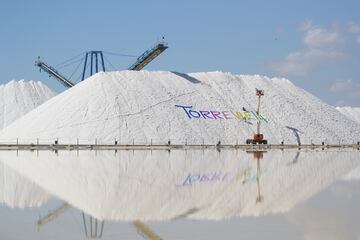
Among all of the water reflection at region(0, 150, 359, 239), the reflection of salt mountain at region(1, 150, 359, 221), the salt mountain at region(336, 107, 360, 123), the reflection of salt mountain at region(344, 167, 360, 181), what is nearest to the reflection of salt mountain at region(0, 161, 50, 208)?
the water reflection at region(0, 150, 359, 239)

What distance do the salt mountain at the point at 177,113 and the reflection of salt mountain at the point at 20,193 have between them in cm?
3353

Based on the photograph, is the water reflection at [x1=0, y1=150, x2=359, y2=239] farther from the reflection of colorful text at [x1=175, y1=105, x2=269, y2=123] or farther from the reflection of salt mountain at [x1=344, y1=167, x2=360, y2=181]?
the reflection of colorful text at [x1=175, y1=105, x2=269, y2=123]

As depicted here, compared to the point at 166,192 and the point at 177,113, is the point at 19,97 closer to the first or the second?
the point at 177,113

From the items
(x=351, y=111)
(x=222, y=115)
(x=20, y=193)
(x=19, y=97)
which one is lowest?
(x=20, y=193)

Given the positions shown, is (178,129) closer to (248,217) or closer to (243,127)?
(243,127)

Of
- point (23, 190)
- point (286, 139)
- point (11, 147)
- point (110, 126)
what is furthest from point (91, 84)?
point (23, 190)

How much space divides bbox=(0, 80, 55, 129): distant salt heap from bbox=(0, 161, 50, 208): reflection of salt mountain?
8429cm

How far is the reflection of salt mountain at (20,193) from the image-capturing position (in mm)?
14205

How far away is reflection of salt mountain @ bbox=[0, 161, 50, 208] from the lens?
46.6 ft

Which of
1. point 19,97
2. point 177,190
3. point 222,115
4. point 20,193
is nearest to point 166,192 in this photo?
point 177,190

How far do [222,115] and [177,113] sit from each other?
5685 millimetres

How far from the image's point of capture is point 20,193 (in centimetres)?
1583

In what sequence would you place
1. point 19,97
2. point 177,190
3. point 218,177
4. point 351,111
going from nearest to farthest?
1. point 177,190
2. point 218,177
3. point 19,97
4. point 351,111

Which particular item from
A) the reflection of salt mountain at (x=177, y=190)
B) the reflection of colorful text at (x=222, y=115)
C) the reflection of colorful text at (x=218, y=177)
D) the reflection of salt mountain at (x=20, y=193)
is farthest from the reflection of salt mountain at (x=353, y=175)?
the reflection of colorful text at (x=222, y=115)
